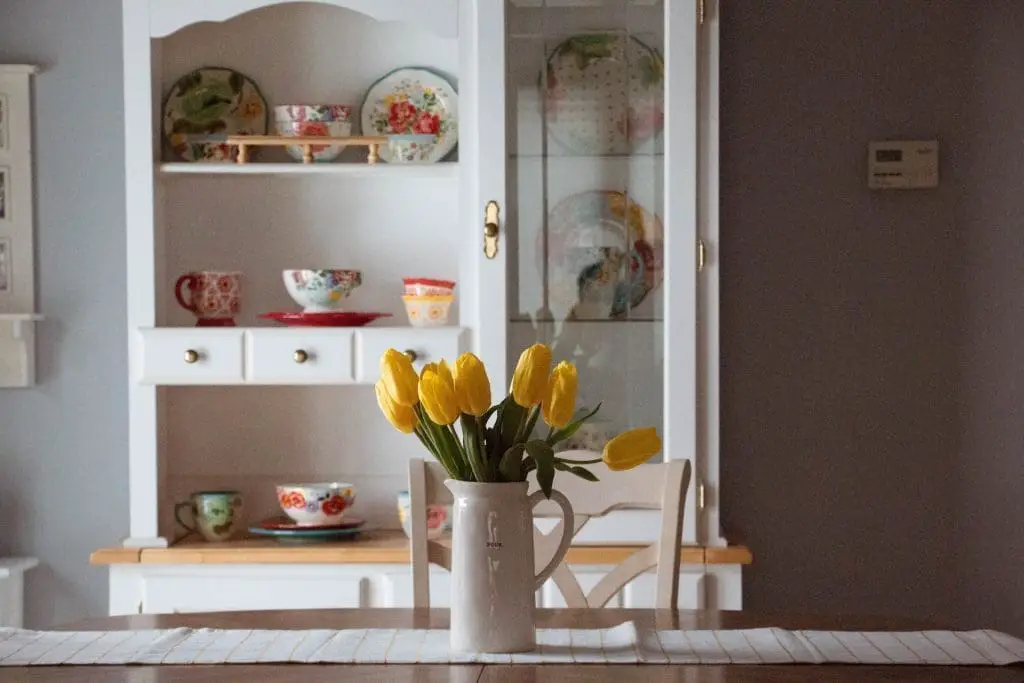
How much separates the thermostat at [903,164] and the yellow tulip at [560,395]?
1.64 metres

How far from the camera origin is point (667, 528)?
1957 millimetres

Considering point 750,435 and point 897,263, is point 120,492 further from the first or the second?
point 897,263

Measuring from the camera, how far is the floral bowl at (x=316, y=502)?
2.64 meters

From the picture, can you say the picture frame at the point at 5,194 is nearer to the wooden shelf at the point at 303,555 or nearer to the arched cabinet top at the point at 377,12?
the arched cabinet top at the point at 377,12

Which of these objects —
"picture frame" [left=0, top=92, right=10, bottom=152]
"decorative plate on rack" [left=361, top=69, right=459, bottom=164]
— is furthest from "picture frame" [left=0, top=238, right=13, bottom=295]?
"decorative plate on rack" [left=361, top=69, right=459, bottom=164]

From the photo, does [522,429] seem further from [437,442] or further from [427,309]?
[427,309]

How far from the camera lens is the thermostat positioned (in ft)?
9.27

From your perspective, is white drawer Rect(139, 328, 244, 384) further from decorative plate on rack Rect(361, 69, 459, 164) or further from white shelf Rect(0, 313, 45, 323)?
decorative plate on rack Rect(361, 69, 459, 164)

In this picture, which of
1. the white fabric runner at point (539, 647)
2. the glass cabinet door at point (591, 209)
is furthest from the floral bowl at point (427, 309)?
the white fabric runner at point (539, 647)

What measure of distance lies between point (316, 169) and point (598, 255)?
2.03ft

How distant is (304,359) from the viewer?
101 inches

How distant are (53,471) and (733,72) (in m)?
1.79

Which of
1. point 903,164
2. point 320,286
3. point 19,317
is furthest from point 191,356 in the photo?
point 903,164

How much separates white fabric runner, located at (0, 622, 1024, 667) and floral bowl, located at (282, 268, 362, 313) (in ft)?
3.73
